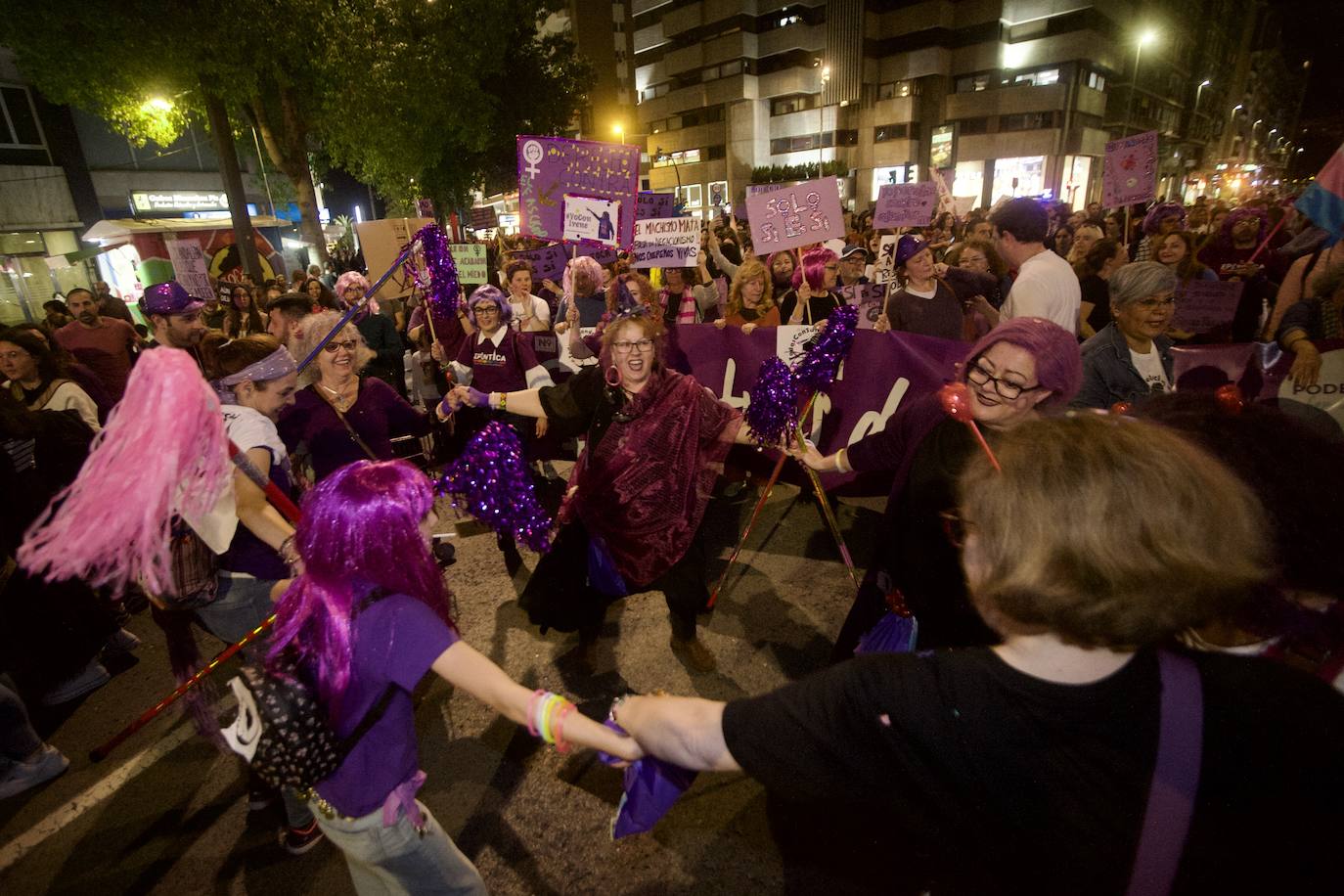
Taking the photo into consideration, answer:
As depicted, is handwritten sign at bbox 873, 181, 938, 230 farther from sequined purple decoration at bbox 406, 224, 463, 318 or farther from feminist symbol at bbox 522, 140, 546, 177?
sequined purple decoration at bbox 406, 224, 463, 318

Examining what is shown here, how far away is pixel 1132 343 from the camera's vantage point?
348cm

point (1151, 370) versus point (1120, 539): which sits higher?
point (1120, 539)

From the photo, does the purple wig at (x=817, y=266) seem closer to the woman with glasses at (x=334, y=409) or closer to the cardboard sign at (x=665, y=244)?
the cardboard sign at (x=665, y=244)

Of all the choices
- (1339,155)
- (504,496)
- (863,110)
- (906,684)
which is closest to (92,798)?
(504,496)

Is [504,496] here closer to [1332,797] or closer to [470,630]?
[470,630]

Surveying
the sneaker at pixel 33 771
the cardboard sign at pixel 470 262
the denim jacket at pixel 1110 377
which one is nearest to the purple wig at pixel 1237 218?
the denim jacket at pixel 1110 377

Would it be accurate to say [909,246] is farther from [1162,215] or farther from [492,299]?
[1162,215]

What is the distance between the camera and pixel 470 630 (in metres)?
4.39

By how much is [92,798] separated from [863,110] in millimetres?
58470

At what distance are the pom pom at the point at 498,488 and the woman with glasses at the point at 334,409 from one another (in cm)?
113

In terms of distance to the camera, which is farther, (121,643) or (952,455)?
(121,643)

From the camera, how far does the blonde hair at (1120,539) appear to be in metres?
1.04

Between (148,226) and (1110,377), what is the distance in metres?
28.6

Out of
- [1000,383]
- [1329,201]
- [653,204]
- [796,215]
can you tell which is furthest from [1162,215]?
[1000,383]
